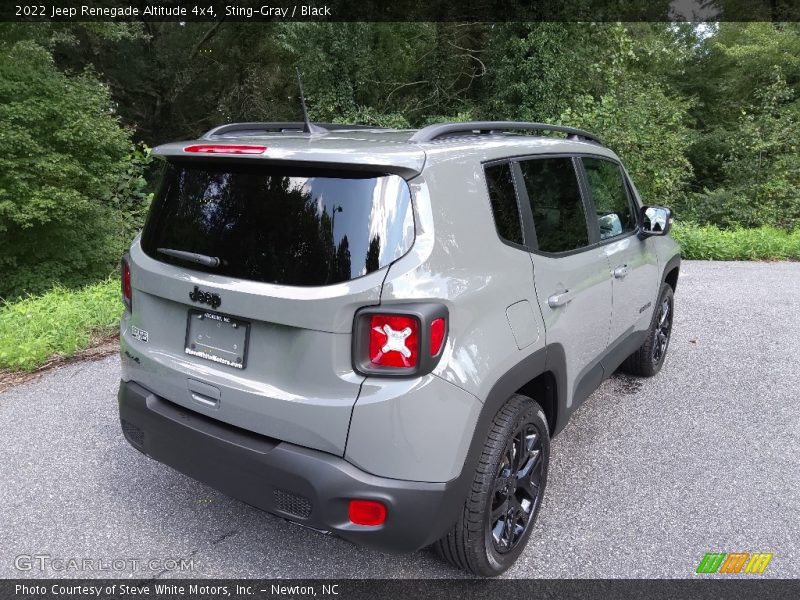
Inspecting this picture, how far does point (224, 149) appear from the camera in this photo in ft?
7.63

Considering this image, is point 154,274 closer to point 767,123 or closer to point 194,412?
point 194,412

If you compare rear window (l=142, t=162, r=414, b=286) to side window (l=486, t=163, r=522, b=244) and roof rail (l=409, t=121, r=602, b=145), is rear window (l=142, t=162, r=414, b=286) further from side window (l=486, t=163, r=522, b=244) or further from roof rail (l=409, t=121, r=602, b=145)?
side window (l=486, t=163, r=522, b=244)

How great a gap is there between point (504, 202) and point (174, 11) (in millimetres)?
24292

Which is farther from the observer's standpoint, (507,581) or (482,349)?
(507,581)

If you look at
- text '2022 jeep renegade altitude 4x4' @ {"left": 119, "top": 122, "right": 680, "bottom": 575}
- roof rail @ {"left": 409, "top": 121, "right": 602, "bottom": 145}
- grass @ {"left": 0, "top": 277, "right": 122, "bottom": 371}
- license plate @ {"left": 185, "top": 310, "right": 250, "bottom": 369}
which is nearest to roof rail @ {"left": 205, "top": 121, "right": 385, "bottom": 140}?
text '2022 jeep renegade altitude 4x4' @ {"left": 119, "top": 122, "right": 680, "bottom": 575}

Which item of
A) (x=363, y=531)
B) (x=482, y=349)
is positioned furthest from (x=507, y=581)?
(x=482, y=349)

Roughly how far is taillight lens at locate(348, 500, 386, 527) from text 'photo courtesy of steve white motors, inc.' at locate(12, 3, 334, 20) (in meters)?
15.5

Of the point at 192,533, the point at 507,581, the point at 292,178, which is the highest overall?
the point at 292,178

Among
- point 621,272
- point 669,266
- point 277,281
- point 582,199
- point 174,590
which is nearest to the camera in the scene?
point 277,281

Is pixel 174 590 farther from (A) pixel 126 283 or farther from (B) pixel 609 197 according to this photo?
(B) pixel 609 197

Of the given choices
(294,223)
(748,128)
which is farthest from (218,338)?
(748,128)

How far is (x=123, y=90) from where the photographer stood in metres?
23.2

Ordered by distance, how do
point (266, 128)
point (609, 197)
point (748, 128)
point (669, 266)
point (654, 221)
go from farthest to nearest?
point (748, 128)
point (669, 266)
point (654, 221)
point (609, 197)
point (266, 128)

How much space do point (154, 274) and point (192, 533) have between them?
1190mm
